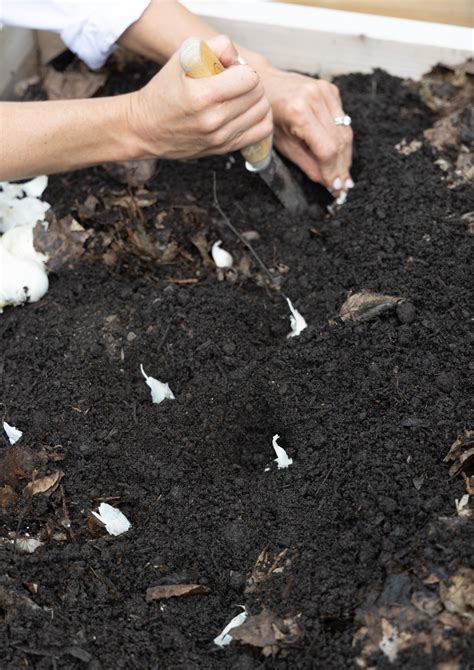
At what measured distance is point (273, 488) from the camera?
168cm

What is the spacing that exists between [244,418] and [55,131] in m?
0.86

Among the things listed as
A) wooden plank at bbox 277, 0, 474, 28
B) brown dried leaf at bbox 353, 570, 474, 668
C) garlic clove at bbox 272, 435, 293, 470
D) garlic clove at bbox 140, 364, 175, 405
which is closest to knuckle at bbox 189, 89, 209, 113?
garlic clove at bbox 140, 364, 175, 405

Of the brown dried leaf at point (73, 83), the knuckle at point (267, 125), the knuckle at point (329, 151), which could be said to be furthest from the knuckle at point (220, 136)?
the brown dried leaf at point (73, 83)

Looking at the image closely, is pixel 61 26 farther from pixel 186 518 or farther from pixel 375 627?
pixel 375 627

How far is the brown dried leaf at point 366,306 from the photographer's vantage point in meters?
1.88

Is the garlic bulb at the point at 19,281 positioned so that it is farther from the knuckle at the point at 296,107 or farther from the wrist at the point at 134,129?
the knuckle at the point at 296,107

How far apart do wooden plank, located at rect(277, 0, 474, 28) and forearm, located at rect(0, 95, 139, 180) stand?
125 cm

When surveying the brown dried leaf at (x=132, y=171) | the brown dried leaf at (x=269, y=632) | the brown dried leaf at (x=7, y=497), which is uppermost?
the brown dried leaf at (x=132, y=171)

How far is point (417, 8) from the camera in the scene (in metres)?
2.90

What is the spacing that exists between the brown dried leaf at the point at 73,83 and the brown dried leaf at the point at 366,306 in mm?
1260

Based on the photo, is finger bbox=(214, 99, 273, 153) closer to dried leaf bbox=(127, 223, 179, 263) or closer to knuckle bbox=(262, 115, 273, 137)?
knuckle bbox=(262, 115, 273, 137)

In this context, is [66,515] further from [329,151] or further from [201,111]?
[329,151]

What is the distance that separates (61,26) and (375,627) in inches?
74.4

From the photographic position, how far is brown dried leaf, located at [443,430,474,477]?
1.57 m
